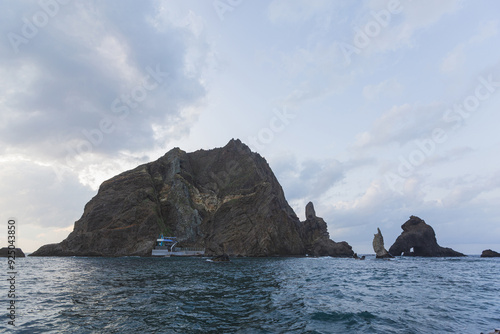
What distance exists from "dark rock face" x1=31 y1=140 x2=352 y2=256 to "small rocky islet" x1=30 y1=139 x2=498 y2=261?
17.7 inches

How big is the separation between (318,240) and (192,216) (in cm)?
7148

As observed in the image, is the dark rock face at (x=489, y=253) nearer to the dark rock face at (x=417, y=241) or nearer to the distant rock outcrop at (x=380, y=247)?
the dark rock face at (x=417, y=241)

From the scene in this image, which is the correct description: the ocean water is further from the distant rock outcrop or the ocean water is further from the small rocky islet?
the distant rock outcrop

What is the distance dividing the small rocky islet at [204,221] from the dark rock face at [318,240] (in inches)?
20.6

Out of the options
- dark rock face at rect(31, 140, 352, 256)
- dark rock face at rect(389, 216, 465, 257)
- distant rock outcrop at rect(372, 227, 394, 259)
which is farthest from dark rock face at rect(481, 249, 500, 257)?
dark rock face at rect(31, 140, 352, 256)

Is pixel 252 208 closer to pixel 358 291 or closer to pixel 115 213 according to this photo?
pixel 115 213

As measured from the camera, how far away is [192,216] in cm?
14262

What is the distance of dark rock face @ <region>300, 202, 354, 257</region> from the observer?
141m

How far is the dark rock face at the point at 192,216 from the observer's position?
12050 cm

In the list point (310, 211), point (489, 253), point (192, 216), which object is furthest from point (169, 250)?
point (489, 253)

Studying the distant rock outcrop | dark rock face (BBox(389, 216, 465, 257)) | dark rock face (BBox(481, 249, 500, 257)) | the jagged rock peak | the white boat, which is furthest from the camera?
the jagged rock peak

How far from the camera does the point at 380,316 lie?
55.2 feet

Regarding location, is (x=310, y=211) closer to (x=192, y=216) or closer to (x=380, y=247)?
(x=380, y=247)

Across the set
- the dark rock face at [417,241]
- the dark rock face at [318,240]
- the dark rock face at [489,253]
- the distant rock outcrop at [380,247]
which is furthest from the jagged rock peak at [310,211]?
the dark rock face at [489,253]
